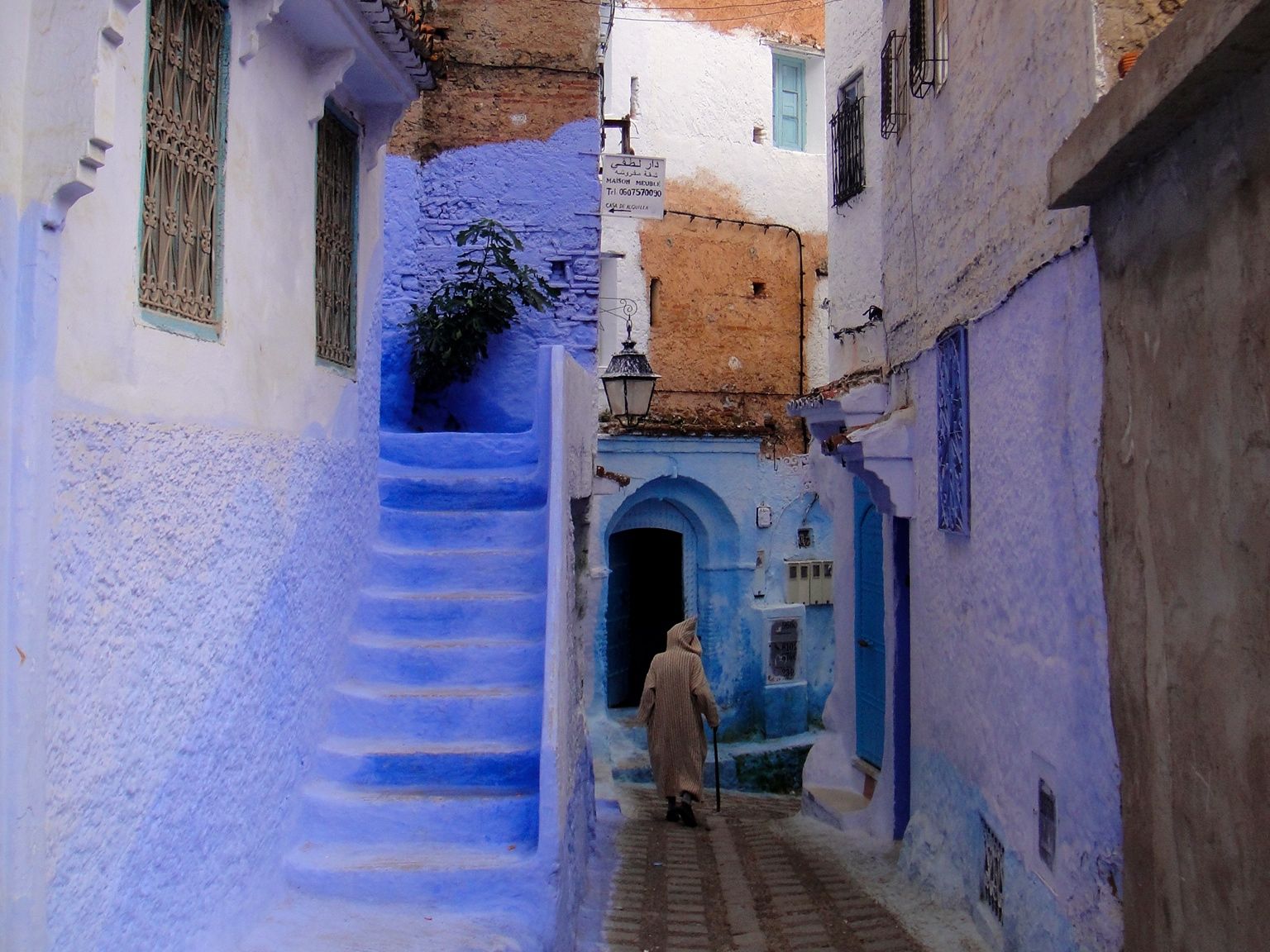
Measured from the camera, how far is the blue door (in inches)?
348

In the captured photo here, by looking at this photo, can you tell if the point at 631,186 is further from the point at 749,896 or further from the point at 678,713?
the point at 749,896

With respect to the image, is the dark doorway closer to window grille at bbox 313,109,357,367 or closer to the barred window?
the barred window

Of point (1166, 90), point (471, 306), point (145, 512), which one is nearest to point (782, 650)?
point (471, 306)

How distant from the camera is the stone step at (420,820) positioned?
195 inches

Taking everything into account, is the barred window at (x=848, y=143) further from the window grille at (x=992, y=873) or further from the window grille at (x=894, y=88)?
the window grille at (x=992, y=873)

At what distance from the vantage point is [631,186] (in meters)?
9.73

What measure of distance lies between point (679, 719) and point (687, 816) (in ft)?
2.48

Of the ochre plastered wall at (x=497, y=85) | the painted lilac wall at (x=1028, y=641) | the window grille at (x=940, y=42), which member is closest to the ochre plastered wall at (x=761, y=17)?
the ochre plastered wall at (x=497, y=85)

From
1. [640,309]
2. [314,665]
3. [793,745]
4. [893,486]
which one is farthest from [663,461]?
[314,665]

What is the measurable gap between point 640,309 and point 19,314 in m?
13.0

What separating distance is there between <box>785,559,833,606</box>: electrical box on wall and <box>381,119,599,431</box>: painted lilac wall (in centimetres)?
716

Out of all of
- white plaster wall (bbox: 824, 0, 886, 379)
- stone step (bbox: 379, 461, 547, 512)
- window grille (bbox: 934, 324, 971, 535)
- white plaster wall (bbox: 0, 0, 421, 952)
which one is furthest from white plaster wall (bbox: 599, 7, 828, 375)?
white plaster wall (bbox: 0, 0, 421, 952)

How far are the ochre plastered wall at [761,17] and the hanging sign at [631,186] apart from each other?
6.93 metres

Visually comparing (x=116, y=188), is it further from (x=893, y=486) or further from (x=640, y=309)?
(x=640, y=309)
